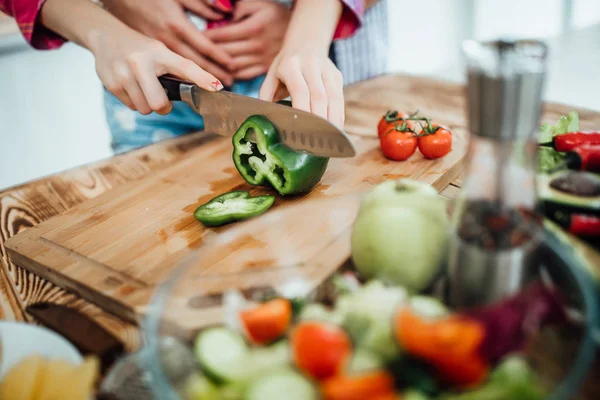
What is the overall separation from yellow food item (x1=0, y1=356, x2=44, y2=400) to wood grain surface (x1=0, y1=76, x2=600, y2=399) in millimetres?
198

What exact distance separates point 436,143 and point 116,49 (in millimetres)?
798

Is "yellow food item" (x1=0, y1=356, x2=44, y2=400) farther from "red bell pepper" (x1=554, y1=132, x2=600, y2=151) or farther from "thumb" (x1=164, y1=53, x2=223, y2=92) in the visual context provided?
"red bell pepper" (x1=554, y1=132, x2=600, y2=151)

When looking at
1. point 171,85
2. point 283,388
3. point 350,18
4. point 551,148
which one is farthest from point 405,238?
point 350,18

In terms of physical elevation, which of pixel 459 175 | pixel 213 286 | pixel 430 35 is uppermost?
pixel 213 286

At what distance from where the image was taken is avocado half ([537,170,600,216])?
810 millimetres

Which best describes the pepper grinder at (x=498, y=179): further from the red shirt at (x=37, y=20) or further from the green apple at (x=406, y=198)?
the red shirt at (x=37, y=20)

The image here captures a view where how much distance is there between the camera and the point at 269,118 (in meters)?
1.16

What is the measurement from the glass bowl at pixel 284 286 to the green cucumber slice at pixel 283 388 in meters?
0.08

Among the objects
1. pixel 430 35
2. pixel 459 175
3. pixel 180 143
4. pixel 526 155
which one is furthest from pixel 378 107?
pixel 430 35

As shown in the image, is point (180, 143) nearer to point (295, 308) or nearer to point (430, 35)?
point (295, 308)

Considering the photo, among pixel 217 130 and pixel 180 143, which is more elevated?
pixel 217 130

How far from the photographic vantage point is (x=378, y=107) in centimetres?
171

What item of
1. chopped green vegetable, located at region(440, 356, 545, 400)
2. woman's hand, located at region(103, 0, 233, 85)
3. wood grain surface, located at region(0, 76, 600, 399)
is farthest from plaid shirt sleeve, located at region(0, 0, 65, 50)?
chopped green vegetable, located at region(440, 356, 545, 400)

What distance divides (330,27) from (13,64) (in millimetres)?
1801
